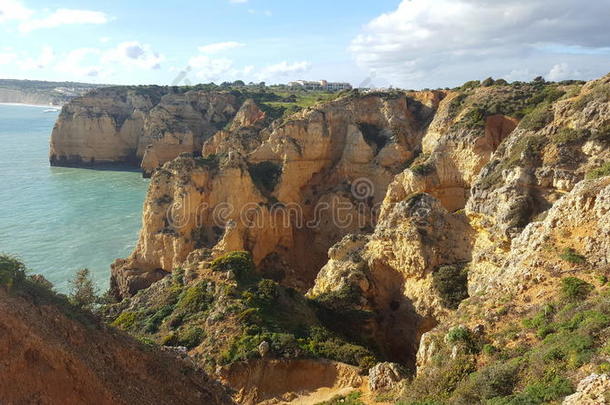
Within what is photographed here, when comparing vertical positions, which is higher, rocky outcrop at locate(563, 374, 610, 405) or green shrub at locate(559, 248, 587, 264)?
green shrub at locate(559, 248, 587, 264)

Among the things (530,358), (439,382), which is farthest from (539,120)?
(439,382)

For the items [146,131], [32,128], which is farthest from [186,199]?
[32,128]

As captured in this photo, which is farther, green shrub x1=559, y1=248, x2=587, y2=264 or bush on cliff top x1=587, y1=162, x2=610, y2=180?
bush on cliff top x1=587, y1=162, x2=610, y2=180

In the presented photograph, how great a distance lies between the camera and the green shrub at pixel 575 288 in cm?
1184

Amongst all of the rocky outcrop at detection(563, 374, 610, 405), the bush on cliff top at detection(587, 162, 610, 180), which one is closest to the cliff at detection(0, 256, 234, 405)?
the rocky outcrop at detection(563, 374, 610, 405)

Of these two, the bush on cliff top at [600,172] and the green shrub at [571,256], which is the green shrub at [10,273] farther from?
the bush on cliff top at [600,172]

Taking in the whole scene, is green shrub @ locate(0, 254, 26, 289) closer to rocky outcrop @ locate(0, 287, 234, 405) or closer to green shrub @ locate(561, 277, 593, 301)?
rocky outcrop @ locate(0, 287, 234, 405)

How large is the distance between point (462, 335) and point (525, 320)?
5.07ft

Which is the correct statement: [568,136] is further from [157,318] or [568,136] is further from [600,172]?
[157,318]

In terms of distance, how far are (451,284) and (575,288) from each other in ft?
23.5

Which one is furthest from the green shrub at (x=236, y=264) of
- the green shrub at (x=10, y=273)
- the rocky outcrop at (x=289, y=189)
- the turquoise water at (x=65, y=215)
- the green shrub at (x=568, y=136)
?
the turquoise water at (x=65, y=215)

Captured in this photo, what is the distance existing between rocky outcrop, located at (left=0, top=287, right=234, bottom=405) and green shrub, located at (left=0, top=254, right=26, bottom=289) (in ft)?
0.78

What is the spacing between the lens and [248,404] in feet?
50.9

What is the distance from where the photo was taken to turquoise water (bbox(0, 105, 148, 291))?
119 ft
